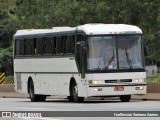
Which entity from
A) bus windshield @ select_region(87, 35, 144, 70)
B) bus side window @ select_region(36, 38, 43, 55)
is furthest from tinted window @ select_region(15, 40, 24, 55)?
bus windshield @ select_region(87, 35, 144, 70)

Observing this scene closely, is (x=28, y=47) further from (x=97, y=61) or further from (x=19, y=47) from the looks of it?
(x=97, y=61)

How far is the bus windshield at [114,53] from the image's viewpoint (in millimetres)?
31828

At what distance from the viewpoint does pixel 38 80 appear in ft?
122

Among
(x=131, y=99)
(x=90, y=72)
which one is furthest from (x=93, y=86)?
(x=131, y=99)

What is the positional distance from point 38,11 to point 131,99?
63.1 feet

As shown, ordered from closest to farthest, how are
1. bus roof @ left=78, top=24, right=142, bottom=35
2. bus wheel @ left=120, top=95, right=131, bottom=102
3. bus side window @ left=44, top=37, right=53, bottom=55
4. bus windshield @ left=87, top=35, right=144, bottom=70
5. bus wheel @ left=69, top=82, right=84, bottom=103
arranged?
bus windshield @ left=87, top=35, right=144, bottom=70
bus roof @ left=78, top=24, right=142, bottom=35
bus wheel @ left=69, top=82, right=84, bottom=103
bus wheel @ left=120, top=95, right=131, bottom=102
bus side window @ left=44, top=37, right=53, bottom=55

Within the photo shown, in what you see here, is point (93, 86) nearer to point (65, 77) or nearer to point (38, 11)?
point (65, 77)

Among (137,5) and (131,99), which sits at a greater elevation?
(137,5)

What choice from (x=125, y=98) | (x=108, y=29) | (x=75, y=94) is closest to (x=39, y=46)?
(x=75, y=94)

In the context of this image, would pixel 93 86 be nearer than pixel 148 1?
Yes

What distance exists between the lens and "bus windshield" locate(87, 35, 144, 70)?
3183 centimetres

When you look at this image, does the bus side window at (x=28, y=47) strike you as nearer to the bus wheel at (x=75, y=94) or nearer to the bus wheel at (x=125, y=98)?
the bus wheel at (x=75, y=94)

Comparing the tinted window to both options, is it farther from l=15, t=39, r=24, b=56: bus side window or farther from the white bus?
the white bus

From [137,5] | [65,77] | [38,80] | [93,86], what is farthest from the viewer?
[137,5]
